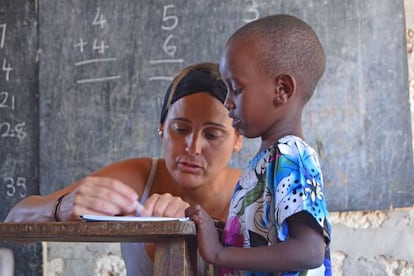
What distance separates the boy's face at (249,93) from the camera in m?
1.28

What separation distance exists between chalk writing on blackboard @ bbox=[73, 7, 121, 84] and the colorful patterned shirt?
4.85ft

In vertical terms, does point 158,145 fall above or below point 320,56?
below

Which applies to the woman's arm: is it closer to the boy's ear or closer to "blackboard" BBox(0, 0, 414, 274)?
the boy's ear

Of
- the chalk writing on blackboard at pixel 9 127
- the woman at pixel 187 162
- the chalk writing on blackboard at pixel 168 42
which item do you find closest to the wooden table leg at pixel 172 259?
the woman at pixel 187 162

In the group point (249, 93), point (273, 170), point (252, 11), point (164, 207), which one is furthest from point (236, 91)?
point (252, 11)

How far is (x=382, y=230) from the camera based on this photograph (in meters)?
2.46

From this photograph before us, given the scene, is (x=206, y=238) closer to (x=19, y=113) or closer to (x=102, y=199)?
(x=102, y=199)

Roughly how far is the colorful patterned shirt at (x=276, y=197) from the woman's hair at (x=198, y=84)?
517 millimetres

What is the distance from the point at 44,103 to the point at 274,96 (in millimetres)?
1575

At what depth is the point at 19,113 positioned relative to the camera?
2.70 m

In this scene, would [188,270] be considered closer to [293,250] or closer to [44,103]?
[293,250]

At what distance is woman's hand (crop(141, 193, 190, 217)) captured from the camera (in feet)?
4.59

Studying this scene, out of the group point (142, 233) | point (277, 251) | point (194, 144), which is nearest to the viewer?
point (142, 233)

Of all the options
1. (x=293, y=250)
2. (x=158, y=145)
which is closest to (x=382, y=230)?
(x=158, y=145)
